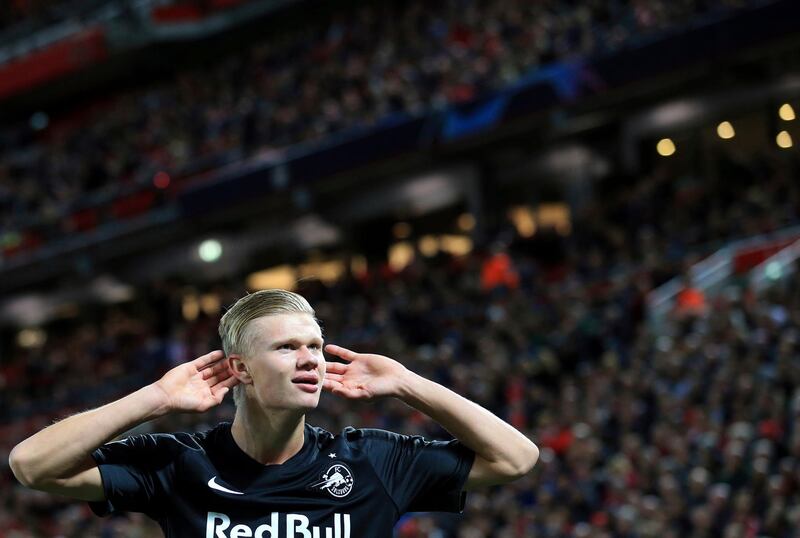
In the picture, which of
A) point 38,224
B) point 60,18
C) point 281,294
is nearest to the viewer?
point 281,294

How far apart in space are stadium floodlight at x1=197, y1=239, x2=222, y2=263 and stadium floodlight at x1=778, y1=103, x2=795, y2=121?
13750 millimetres

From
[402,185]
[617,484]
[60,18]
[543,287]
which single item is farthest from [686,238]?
[60,18]

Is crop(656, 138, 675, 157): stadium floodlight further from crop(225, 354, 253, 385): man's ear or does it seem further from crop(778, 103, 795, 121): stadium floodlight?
crop(225, 354, 253, 385): man's ear

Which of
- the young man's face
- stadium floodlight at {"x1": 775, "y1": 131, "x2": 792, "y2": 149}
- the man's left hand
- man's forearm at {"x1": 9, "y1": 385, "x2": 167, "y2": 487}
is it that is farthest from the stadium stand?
man's forearm at {"x1": 9, "y1": 385, "x2": 167, "y2": 487}

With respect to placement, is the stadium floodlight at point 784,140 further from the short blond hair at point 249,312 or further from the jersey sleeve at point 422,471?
the short blond hair at point 249,312

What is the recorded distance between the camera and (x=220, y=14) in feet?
113

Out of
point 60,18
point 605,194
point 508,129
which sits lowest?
point 605,194

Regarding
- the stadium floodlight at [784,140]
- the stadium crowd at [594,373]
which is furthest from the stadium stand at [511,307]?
the stadium floodlight at [784,140]

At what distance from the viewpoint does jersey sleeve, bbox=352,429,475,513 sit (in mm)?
4695

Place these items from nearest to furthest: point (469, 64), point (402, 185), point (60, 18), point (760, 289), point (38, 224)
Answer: point (760, 289), point (469, 64), point (402, 185), point (38, 224), point (60, 18)

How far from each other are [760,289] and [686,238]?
2.59 m

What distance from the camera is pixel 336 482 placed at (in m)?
4.60

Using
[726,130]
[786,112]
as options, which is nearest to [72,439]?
[786,112]

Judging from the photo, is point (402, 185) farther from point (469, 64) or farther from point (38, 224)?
point (38, 224)
